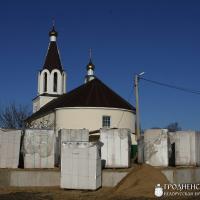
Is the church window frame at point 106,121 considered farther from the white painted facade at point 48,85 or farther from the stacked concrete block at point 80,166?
the stacked concrete block at point 80,166

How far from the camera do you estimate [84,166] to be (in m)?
15.1

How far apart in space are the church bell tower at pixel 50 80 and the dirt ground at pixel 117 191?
48.7 m

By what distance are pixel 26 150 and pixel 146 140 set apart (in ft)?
14.7

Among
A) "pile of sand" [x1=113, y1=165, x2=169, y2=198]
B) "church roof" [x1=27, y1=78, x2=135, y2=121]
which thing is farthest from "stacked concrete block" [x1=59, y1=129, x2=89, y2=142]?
"church roof" [x1=27, y1=78, x2=135, y2=121]

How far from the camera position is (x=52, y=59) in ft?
214

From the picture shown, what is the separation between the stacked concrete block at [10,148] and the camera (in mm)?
16797

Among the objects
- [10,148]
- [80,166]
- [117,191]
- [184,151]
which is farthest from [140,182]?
[10,148]

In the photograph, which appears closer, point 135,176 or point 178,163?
point 135,176

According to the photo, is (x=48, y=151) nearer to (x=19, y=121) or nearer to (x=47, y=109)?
(x=47, y=109)

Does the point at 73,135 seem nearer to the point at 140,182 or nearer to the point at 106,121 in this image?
the point at 140,182

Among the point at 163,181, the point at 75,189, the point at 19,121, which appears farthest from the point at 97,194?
the point at 19,121

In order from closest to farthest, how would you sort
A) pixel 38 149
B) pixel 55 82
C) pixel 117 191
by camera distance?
1. pixel 117 191
2. pixel 38 149
3. pixel 55 82

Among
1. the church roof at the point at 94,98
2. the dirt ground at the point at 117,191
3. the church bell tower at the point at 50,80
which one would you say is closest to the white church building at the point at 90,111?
the church roof at the point at 94,98

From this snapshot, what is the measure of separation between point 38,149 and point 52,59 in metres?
49.1
